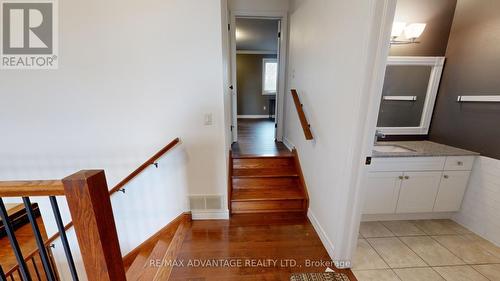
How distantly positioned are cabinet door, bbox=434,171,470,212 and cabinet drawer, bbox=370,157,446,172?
0.16 meters

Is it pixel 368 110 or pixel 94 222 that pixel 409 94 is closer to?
pixel 368 110

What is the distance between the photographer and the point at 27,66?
6.39 feet

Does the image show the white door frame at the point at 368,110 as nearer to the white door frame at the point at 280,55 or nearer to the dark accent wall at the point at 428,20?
the dark accent wall at the point at 428,20

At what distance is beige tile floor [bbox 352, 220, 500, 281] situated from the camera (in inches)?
63.6

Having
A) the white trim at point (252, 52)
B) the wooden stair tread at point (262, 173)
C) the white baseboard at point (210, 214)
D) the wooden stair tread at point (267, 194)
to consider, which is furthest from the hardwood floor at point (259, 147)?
the white trim at point (252, 52)

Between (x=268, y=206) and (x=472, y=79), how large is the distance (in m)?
2.60

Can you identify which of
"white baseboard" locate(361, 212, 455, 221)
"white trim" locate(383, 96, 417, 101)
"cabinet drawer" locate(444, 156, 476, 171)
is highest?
"white trim" locate(383, 96, 417, 101)

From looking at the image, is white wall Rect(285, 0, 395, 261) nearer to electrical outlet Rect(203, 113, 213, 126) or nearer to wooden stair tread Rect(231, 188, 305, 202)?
wooden stair tread Rect(231, 188, 305, 202)

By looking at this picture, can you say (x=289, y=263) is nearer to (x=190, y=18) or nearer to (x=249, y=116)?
(x=190, y=18)

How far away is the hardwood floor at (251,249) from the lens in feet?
5.33

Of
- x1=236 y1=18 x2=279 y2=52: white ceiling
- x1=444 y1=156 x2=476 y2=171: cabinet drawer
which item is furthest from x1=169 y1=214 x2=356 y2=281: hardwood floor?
x1=236 y1=18 x2=279 y2=52: white ceiling

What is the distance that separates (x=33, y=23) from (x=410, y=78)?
406 centimetres

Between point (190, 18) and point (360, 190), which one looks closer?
point (360, 190)

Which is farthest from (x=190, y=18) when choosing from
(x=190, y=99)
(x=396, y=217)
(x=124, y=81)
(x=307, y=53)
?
(x=396, y=217)
